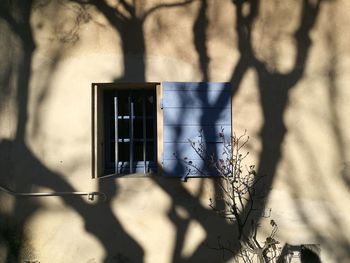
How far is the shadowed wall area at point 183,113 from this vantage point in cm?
456

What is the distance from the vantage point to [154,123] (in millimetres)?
4902

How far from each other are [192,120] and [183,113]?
0.38 ft

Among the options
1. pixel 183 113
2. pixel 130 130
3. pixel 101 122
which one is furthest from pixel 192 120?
pixel 101 122

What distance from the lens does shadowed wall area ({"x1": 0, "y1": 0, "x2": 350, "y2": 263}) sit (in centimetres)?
456

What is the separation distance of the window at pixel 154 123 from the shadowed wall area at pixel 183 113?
0.08m

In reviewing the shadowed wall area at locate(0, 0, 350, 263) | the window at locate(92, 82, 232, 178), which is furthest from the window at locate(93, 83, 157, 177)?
the shadowed wall area at locate(0, 0, 350, 263)

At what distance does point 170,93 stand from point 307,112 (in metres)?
1.44

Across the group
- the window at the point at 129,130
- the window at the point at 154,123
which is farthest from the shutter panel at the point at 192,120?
the window at the point at 129,130

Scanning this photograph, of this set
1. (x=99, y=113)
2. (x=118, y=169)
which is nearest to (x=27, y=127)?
(x=99, y=113)

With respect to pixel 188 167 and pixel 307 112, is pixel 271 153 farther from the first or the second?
pixel 188 167

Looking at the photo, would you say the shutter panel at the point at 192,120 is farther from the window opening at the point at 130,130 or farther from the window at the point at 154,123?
the window opening at the point at 130,130

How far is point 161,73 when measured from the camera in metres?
4.67

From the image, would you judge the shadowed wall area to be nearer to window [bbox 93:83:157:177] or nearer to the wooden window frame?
the wooden window frame

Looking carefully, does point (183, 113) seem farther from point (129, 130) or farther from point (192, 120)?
point (129, 130)
